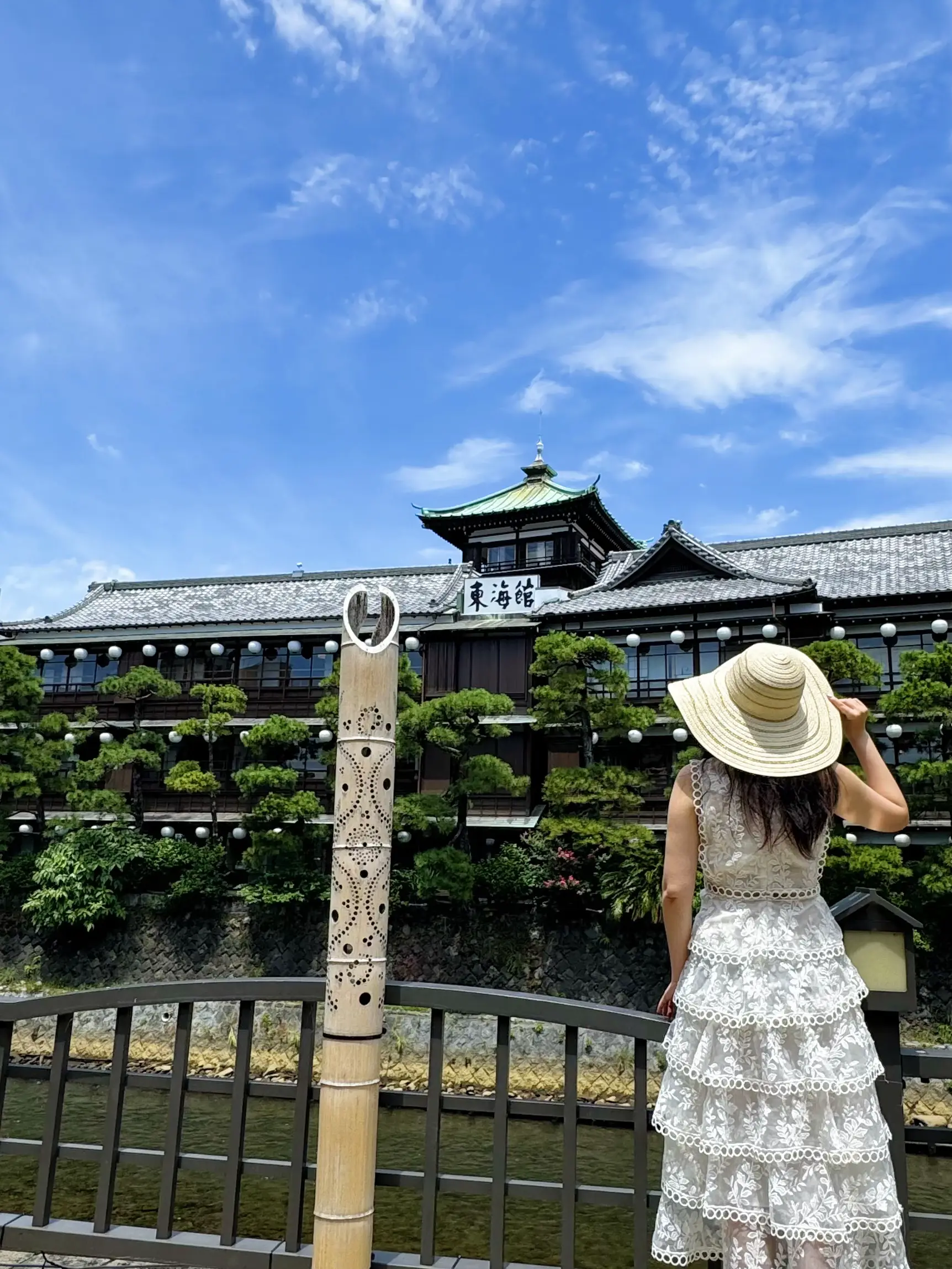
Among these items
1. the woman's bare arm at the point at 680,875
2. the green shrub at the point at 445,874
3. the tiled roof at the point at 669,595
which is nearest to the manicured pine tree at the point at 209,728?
the green shrub at the point at 445,874

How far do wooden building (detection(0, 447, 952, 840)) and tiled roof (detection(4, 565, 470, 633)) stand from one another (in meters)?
0.07

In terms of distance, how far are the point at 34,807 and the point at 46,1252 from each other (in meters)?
22.5

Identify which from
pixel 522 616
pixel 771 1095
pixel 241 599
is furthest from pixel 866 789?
pixel 241 599

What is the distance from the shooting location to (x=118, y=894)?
20.5m

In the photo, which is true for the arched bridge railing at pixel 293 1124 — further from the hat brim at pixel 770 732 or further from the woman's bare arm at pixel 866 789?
the hat brim at pixel 770 732

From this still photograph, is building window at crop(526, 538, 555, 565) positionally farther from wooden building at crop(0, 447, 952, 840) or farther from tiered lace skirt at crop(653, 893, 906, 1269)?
tiered lace skirt at crop(653, 893, 906, 1269)

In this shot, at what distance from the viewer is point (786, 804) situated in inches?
106

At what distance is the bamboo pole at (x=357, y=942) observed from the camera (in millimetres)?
3059

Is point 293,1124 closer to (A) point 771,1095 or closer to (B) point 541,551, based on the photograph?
(A) point 771,1095

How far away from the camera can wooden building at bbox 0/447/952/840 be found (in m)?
20.5

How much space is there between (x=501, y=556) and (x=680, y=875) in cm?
2436

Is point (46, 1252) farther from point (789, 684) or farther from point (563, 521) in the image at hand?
point (563, 521)

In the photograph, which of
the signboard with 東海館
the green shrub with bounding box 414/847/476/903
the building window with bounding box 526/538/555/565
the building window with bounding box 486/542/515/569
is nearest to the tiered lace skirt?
the green shrub with bounding box 414/847/476/903

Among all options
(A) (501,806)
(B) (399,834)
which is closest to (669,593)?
(A) (501,806)
